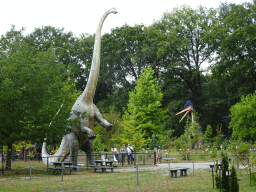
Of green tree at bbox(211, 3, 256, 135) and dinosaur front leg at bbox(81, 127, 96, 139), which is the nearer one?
dinosaur front leg at bbox(81, 127, 96, 139)

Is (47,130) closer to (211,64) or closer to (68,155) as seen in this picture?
(68,155)

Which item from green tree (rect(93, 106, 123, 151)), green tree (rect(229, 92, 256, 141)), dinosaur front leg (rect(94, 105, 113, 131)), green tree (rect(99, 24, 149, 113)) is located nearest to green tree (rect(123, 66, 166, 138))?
green tree (rect(93, 106, 123, 151))

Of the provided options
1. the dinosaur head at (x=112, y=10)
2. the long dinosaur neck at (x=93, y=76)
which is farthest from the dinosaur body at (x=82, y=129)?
the dinosaur head at (x=112, y=10)

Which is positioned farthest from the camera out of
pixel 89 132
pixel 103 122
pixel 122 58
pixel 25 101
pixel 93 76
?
pixel 122 58

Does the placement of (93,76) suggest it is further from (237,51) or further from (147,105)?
(237,51)

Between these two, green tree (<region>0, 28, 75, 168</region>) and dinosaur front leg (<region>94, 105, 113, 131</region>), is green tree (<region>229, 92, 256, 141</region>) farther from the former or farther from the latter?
green tree (<region>0, 28, 75, 168</region>)

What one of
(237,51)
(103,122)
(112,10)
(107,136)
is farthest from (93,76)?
(237,51)

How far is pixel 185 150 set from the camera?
2581 centimetres

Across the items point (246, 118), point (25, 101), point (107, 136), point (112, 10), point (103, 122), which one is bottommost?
point (107, 136)

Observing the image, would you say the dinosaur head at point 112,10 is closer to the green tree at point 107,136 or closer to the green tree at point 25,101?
the green tree at point 25,101

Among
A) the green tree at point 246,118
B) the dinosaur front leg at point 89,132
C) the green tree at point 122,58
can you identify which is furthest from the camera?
the green tree at point 122,58

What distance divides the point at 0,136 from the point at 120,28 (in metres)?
31.6

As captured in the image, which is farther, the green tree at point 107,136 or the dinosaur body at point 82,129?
the green tree at point 107,136

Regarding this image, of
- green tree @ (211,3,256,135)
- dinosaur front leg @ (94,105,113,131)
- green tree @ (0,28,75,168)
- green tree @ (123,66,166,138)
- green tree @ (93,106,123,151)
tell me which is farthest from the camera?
green tree @ (123,66,166,138)
